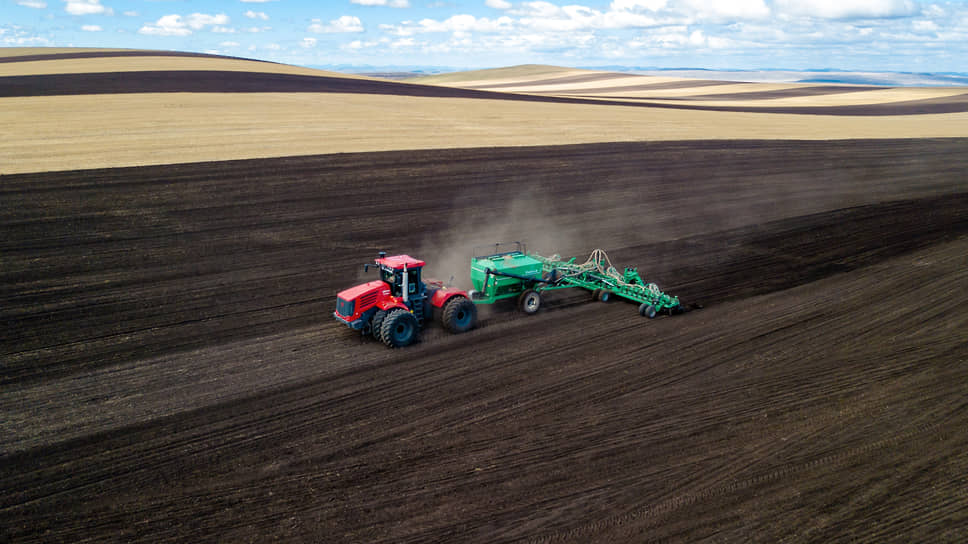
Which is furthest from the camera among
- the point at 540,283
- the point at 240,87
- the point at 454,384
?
the point at 240,87

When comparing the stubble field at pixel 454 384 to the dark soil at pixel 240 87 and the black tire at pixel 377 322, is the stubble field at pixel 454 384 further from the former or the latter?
the dark soil at pixel 240 87

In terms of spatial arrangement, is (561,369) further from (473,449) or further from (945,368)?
(945,368)

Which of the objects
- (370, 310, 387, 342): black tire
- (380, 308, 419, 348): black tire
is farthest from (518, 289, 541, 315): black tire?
(370, 310, 387, 342): black tire

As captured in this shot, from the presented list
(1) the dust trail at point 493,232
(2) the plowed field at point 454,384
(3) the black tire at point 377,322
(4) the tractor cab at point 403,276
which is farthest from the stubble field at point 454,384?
(4) the tractor cab at point 403,276

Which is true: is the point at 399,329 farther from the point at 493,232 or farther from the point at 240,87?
the point at 240,87

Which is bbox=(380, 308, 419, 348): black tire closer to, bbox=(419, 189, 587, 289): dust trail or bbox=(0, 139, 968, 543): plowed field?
bbox=(0, 139, 968, 543): plowed field

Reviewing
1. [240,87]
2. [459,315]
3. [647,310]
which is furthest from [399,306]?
[240,87]
